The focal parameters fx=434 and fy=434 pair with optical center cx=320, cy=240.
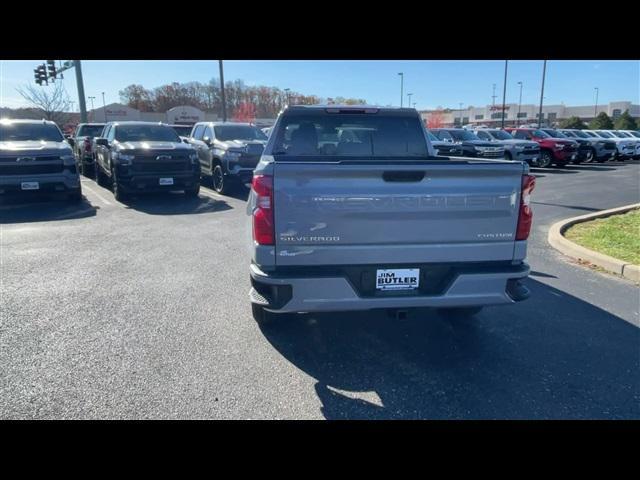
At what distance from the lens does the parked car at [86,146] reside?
16.4 m

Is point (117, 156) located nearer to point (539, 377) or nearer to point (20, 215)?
point (20, 215)

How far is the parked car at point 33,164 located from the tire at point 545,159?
2032 cm

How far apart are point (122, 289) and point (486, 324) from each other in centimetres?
410

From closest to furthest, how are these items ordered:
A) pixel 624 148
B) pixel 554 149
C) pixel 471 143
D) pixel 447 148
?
pixel 447 148
pixel 471 143
pixel 554 149
pixel 624 148

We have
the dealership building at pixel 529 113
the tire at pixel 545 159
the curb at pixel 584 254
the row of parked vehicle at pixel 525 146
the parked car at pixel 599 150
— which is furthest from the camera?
the dealership building at pixel 529 113

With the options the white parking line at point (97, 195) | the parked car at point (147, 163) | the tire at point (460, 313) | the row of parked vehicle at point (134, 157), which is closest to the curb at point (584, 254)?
the tire at point (460, 313)

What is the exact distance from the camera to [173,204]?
35.8ft

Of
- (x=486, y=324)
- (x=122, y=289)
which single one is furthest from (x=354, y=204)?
(x=122, y=289)

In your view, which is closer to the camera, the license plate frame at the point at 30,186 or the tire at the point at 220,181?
the license plate frame at the point at 30,186

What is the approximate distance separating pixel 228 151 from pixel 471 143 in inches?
475

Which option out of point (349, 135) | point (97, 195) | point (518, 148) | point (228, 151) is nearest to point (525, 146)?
point (518, 148)

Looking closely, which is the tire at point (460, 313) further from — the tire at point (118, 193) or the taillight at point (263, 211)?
the tire at point (118, 193)

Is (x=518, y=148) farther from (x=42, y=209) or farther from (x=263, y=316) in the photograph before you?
(x=263, y=316)
